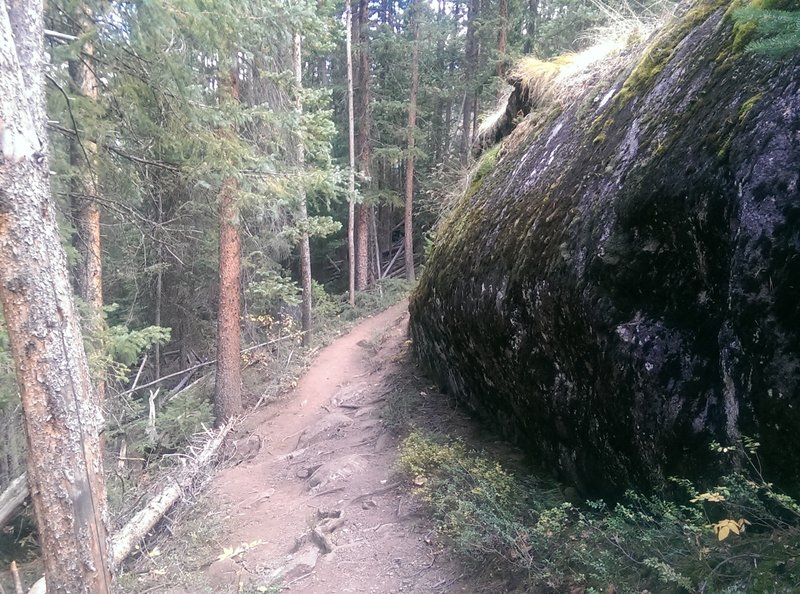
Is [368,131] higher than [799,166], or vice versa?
[368,131]

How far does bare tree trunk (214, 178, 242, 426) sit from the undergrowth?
21.0 ft

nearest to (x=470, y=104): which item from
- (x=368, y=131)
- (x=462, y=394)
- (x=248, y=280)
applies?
(x=368, y=131)

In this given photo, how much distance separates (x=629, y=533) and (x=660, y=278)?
166 centimetres

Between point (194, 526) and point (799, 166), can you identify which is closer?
point (799, 166)

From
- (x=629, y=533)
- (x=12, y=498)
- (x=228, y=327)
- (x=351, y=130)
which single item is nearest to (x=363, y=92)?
(x=351, y=130)

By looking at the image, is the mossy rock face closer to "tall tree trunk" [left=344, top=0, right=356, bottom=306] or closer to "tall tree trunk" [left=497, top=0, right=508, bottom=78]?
"tall tree trunk" [left=497, top=0, right=508, bottom=78]

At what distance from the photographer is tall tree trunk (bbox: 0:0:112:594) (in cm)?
353

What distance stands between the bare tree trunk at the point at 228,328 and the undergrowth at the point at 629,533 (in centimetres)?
639

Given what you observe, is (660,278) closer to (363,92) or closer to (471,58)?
(363,92)

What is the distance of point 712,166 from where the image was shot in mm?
2873

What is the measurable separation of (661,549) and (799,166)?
7.40 ft

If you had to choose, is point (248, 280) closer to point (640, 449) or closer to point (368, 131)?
point (368, 131)

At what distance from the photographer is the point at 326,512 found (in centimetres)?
626

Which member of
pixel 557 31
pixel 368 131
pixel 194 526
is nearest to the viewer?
pixel 194 526
